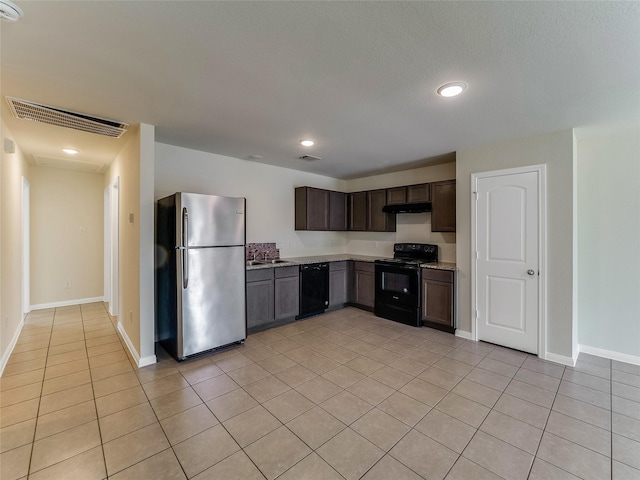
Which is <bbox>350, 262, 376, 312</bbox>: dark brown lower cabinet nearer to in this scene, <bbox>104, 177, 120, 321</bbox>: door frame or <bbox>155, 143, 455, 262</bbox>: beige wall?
<bbox>155, 143, 455, 262</bbox>: beige wall

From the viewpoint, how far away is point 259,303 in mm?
4031

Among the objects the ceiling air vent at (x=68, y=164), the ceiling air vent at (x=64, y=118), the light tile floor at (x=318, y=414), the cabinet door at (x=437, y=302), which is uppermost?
the ceiling air vent at (x=68, y=164)

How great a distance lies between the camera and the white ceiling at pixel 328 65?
1453 millimetres

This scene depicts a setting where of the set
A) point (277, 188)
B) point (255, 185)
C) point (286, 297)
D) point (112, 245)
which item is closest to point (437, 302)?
point (286, 297)

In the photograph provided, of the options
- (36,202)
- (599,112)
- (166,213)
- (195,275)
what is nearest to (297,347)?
(195,275)

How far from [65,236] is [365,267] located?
544 centimetres

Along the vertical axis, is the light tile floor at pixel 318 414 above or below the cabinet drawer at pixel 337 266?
below

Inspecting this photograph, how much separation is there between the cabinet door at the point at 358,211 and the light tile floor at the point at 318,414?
8.37 ft

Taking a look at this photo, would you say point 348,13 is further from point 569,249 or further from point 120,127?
point 569,249

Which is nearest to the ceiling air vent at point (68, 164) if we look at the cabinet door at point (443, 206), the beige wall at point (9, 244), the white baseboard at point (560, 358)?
the beige wall at point (9, 244)

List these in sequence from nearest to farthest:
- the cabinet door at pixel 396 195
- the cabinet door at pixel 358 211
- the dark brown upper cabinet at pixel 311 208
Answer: the cabinet door at pixel 396 195 < the dark brown upper cabinet at pixel 311 208 < the cabinet door at pixel 358 211

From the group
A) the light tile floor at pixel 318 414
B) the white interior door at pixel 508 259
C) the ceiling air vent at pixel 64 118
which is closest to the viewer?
the light tile floor at pixel 318 414

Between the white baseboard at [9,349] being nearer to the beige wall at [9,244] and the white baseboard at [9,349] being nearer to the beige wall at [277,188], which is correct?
the beige wall at [9,244]

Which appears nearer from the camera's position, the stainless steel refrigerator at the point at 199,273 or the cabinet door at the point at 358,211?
the stainless steel refrigerator at the point at 199,273
